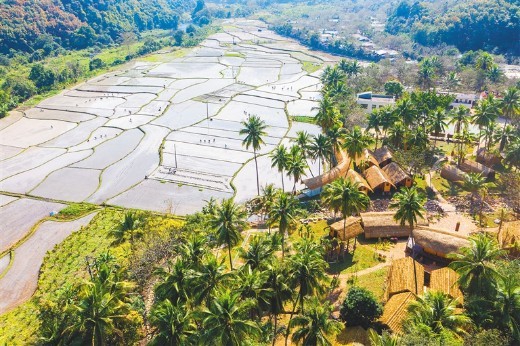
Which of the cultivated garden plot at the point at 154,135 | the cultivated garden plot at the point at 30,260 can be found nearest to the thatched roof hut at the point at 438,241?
the cultivated garden plot at the point at 154,135

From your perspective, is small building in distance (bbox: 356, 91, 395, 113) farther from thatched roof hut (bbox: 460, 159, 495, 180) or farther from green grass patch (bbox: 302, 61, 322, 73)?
green grass patch (bbox: 302, 61, 322, 73)

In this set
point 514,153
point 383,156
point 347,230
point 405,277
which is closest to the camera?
point 405,277

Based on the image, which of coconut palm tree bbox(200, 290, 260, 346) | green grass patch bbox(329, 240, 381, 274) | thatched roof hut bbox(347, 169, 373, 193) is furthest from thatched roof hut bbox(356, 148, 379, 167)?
coconut palm tree bbox(200, 290, 260, 346)

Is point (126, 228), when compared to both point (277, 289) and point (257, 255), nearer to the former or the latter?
point (257, 255)

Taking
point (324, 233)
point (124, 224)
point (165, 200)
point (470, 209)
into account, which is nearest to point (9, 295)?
point (124, 224)

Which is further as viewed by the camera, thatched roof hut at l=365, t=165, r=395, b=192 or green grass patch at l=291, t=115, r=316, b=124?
green grass patch at l=291, t=115, r=316, b=124

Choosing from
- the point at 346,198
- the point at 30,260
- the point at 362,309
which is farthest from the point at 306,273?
the point at 30,260

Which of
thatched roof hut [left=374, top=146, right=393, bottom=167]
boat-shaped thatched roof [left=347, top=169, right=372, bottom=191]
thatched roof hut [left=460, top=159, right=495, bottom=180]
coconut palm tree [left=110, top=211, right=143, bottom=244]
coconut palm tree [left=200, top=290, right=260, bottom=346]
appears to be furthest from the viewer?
thatched roof hut [left=374, top=146, right=393, bottom=167]
